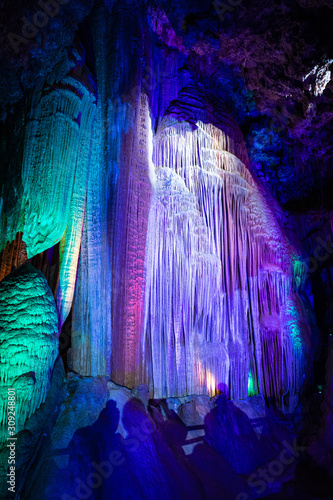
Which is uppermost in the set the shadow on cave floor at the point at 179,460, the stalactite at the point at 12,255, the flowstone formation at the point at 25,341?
the stalactite at the point at 12,255

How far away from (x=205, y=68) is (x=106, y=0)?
7.54ft

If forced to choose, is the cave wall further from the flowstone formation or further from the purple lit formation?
the flowstone formation

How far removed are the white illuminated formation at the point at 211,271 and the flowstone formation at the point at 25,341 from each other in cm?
175

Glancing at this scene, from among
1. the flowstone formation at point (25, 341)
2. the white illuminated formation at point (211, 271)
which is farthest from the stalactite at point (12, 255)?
the white illuminated formation at point (211, 271)

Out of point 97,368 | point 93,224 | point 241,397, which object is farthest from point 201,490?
point 93,224

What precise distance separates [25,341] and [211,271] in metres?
3.79

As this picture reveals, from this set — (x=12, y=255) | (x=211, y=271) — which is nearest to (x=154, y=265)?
(x=211, y=271)

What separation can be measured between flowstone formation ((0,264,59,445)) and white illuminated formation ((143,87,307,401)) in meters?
1.75

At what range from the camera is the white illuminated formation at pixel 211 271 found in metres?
5.69

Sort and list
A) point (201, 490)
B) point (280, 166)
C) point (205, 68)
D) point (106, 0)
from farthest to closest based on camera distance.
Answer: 1. point (280, 166)
2. point (205, 68)
3. point (106, 0)
4. point (201, 490)

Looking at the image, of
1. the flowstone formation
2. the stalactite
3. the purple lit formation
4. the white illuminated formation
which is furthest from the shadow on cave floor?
the stalactite

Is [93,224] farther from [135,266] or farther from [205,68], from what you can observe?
[205,68]

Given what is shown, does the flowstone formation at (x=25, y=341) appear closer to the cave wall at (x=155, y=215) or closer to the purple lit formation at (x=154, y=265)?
the purple lit formation at (x=154, y=265)

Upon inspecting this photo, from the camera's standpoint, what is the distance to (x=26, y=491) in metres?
3.02
